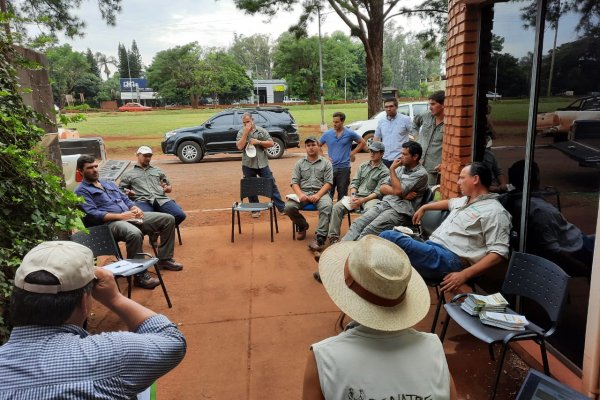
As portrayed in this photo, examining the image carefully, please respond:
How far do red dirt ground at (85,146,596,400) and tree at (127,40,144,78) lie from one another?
94.3 m

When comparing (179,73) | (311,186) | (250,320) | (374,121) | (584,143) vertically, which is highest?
(179,73)

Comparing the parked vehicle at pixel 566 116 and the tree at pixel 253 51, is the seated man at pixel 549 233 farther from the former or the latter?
the tree at pixel 253 51

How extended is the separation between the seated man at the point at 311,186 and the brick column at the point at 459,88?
5.33 feet

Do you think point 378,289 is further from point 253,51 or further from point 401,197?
point 253,51

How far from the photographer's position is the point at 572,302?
2564 mm

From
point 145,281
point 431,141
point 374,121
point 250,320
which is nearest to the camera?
point 250,320

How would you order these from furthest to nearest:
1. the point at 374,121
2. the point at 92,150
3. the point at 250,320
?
1. the point at 374,121
2. the point at 92,150
3. the point at 250,320

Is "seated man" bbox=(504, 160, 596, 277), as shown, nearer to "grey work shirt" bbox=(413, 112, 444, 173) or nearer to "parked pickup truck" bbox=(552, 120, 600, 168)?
"parked pickup truck" bbox=(552, 120, 600, 168)

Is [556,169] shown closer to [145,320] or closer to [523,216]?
[523,216]

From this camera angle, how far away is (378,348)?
4.34 feet

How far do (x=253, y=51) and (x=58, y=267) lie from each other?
96071 mm

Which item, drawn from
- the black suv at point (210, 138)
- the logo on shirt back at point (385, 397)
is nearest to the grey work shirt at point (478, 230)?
the logo on shirt back at point (385, 397)

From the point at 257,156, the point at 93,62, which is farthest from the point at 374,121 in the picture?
the point at 93,62

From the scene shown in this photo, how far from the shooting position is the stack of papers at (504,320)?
243 cm
